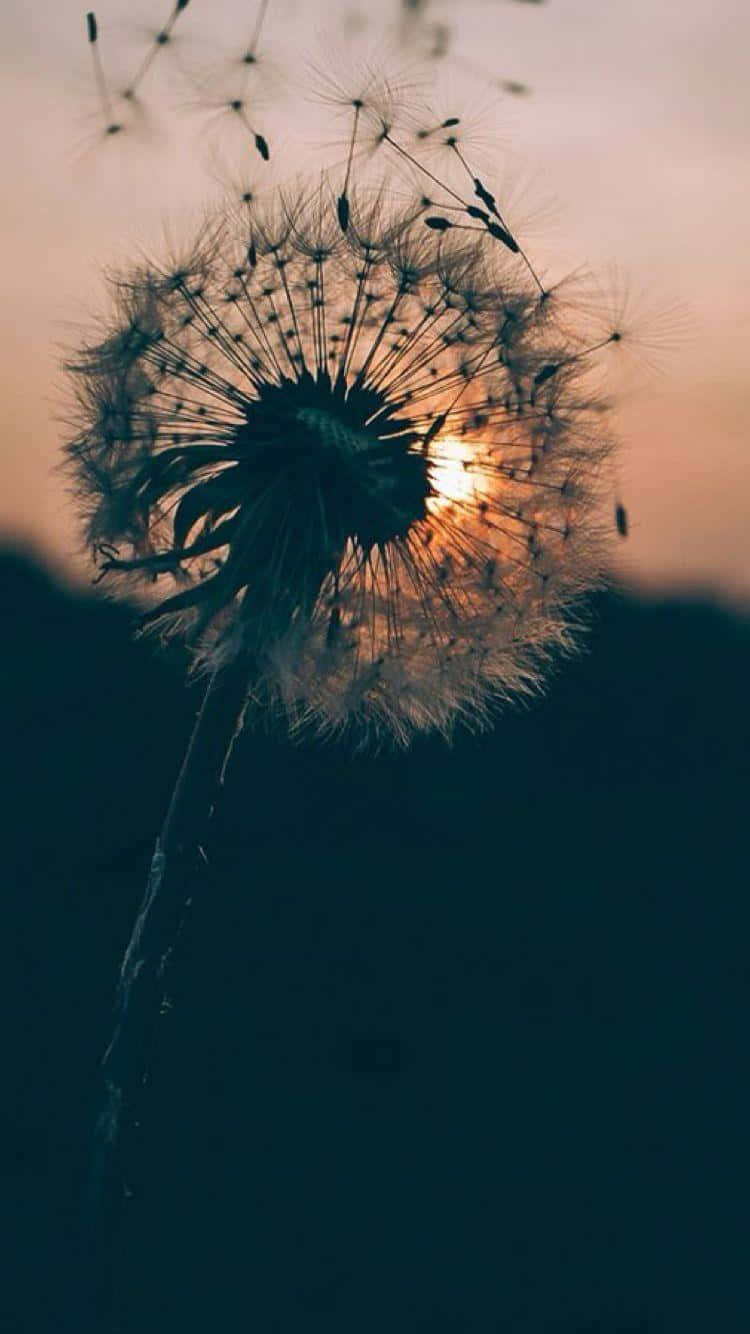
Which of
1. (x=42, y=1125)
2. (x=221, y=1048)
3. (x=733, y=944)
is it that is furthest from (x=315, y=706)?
(x=733, y=944)

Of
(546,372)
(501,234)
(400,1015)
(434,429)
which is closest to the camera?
(501,234)

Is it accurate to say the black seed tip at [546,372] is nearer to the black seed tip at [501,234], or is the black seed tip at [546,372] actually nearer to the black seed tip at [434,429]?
the black seed tip at [434,429]

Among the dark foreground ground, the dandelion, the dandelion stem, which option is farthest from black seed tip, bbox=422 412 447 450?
the dark foreground ground

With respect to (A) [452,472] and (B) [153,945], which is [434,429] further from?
(B) [153,945]

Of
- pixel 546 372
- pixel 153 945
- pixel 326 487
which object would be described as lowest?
pixel 153 945

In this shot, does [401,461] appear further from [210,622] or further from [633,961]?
[633,961]

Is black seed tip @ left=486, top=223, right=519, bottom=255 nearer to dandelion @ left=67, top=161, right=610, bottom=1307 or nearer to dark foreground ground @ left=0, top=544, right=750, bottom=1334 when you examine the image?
dandelion @ left=67, top=161, right=610, bottom=1307

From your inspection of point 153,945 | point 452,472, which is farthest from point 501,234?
point 153,945
